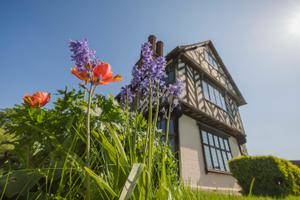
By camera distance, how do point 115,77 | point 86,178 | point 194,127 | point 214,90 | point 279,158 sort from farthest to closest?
point 214,90 → point 194,127 → point 279,158 → point 115,77 → point 86,178

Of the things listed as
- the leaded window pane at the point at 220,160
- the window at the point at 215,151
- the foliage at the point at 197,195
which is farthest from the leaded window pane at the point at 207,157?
the foliage at the point at 197,195

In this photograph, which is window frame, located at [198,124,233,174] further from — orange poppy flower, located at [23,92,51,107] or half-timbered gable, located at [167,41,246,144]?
orange poppy flower, located at [23,92,51,107]

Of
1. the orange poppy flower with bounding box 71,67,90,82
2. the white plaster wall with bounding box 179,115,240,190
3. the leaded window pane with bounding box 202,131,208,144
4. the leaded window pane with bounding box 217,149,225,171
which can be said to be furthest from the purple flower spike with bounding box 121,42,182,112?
the leaded window pane with bounding box 217,149,225,171

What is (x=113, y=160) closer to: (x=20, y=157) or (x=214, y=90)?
(x=20, y=157)

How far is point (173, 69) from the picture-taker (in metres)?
8.95

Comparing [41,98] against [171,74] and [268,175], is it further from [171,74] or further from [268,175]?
[171,74]

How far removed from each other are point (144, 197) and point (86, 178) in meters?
0.31

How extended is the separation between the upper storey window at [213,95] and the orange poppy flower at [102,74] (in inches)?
367

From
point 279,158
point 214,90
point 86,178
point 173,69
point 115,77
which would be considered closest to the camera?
point 86,178

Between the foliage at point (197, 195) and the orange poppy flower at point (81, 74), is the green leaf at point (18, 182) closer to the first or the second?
the orange poppy flower at point (81, 74)

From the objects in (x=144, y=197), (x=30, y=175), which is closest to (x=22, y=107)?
(x=30, y=175)

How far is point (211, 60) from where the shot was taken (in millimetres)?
12617

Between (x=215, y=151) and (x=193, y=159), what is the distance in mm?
2276

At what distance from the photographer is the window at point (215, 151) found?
827 centimetres
